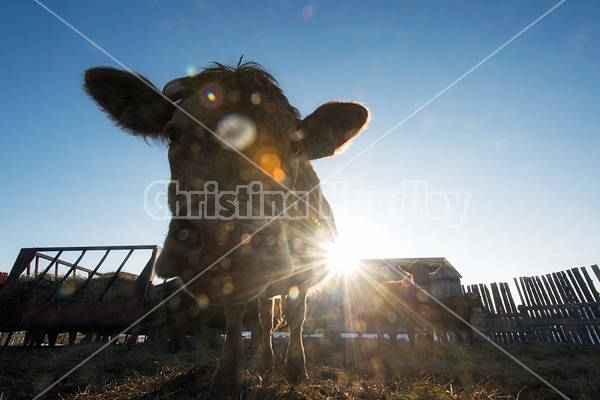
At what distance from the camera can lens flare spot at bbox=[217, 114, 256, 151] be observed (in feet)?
7.50

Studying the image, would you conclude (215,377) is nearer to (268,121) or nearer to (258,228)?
(258,228)

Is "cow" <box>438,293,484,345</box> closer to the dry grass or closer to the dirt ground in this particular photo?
the dirt ground

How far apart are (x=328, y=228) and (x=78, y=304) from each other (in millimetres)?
5900

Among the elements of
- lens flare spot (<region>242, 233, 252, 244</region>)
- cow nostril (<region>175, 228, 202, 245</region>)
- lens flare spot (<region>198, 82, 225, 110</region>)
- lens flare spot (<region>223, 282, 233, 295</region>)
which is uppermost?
lens flare spot (<region>198, 82, 225, 110</region>)

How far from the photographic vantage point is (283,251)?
1861 millimetres

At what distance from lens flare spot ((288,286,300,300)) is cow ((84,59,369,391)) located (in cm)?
1

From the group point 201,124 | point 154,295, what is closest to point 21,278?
point 154,295

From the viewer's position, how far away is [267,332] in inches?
189

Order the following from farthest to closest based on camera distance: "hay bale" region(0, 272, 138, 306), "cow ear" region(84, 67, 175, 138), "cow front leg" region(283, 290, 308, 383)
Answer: "hay bale" region(0, 272, 138, 306) → "cow front leg" region(283, 290, 308, 383) → "cow ear" region(84, 67, 175, 138)

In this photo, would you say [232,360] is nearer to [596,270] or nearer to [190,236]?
[190,236]

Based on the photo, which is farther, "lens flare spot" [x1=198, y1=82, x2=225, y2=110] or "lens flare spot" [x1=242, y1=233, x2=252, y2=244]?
"lens flare spot" [x1=198, y1=82, x2=225, y2=110]

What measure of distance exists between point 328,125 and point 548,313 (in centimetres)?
Result: 1379

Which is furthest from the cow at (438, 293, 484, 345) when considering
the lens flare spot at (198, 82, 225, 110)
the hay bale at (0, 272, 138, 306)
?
the lens flare spot at (198, 82, 225, 110)

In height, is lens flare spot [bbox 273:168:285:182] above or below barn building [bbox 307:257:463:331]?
below
